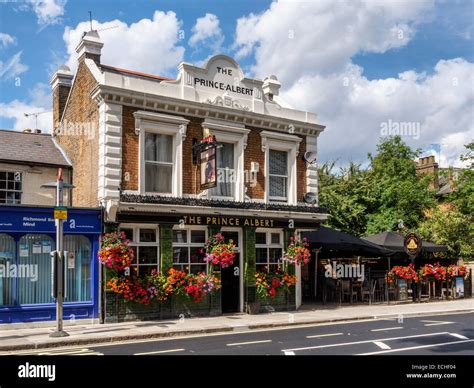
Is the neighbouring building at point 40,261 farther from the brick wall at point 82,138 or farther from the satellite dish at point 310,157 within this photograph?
the satellite dish at point 310,157

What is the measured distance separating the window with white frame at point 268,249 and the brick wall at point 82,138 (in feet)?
20.9

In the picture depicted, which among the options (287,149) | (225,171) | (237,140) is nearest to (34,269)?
(225,171)

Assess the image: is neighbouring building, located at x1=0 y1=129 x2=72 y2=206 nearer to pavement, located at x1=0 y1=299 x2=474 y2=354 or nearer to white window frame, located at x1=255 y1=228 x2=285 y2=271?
pavement, located at x1=0 y1=299 x2=474 y2=354

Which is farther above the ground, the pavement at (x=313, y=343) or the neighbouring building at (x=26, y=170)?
the neighbouring building at (x=26, y=170)

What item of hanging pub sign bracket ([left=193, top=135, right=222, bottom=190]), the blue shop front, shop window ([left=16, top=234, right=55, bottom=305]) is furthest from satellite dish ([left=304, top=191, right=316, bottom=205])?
shop window ([left=16, top=234, right=55, bottom=305])

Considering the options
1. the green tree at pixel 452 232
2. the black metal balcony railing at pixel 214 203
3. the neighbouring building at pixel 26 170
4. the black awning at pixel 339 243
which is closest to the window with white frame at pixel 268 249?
the black metal balcony railing at pixel 214 203

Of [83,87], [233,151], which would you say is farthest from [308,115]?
[83,87]

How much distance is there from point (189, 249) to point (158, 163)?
3153mm

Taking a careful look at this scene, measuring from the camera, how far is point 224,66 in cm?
2105

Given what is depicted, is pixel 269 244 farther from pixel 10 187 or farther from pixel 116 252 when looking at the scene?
pixel 10 187

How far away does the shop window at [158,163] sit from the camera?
62.5 feet

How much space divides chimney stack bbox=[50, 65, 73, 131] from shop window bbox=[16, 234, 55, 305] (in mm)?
7685

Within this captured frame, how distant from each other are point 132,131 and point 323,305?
11183 mm

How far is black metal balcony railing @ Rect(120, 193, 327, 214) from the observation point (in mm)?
17984
